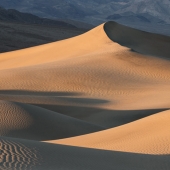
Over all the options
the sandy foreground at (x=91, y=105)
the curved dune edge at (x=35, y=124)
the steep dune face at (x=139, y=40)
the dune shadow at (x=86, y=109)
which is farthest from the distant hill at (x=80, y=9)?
the curved dune edge at (x=35, y=124)

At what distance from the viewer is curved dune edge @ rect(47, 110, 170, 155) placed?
777 cm

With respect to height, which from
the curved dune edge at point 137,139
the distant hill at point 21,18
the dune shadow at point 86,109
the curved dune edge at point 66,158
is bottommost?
the distant hill at point 21,18

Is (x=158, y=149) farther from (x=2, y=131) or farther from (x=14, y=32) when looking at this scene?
(x=14, y=32)

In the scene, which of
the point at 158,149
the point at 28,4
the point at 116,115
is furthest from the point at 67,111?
the point at 28,4

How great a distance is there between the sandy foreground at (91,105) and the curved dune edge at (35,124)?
2 cm

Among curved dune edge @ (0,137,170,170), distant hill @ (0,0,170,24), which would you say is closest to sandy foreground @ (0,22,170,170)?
curved dune edge @ (0,137,170,170)

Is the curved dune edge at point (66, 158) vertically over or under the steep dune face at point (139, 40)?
over

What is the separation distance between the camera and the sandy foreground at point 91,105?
6232 mm

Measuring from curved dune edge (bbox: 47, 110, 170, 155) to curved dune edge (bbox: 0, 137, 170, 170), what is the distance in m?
0.89

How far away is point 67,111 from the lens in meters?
14.7

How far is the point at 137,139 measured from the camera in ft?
27.9

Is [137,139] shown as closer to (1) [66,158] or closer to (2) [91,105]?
(1) [66,158]

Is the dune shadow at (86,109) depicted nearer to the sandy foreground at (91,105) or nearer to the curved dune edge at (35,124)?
the sandy foreground at (91,105)

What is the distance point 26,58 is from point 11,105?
A: 622 inches
